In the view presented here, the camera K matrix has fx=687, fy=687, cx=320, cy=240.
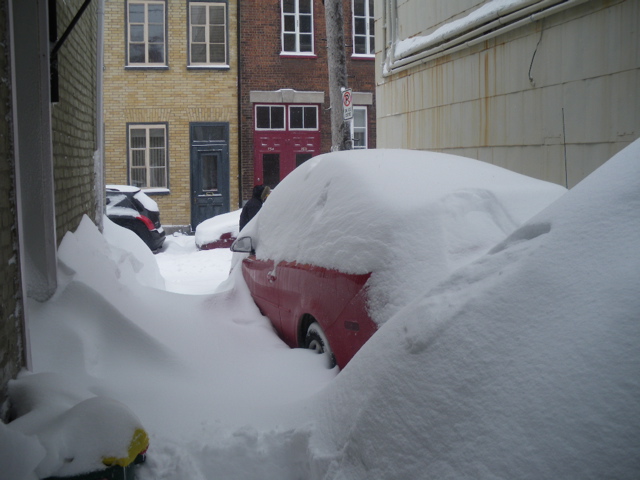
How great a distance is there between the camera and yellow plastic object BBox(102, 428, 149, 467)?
8.60ft

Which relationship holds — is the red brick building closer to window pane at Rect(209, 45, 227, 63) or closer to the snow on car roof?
window pane at Rect(209, 45, 227, 63)

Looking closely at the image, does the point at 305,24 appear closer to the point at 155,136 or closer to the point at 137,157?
the point at 155,136

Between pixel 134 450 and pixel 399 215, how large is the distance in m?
1.96

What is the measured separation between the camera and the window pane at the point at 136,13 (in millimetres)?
19641

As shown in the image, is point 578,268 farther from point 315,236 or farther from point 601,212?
point 315,236

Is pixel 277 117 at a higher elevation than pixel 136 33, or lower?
lower

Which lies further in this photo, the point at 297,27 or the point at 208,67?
the point at 297,27

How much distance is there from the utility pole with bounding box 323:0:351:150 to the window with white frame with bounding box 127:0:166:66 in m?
9.70

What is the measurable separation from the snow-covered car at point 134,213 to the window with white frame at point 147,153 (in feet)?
18.5

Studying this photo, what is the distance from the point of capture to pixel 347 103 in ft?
36.0

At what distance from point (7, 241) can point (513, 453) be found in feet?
8.87

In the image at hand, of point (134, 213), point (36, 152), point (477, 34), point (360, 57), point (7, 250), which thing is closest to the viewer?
point (7, 250)

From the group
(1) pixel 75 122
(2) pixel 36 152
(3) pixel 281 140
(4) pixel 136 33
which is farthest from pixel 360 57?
(2) pixel 36 152

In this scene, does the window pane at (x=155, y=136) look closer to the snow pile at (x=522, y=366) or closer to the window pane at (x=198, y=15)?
the window pane at (x=198, y=15)
